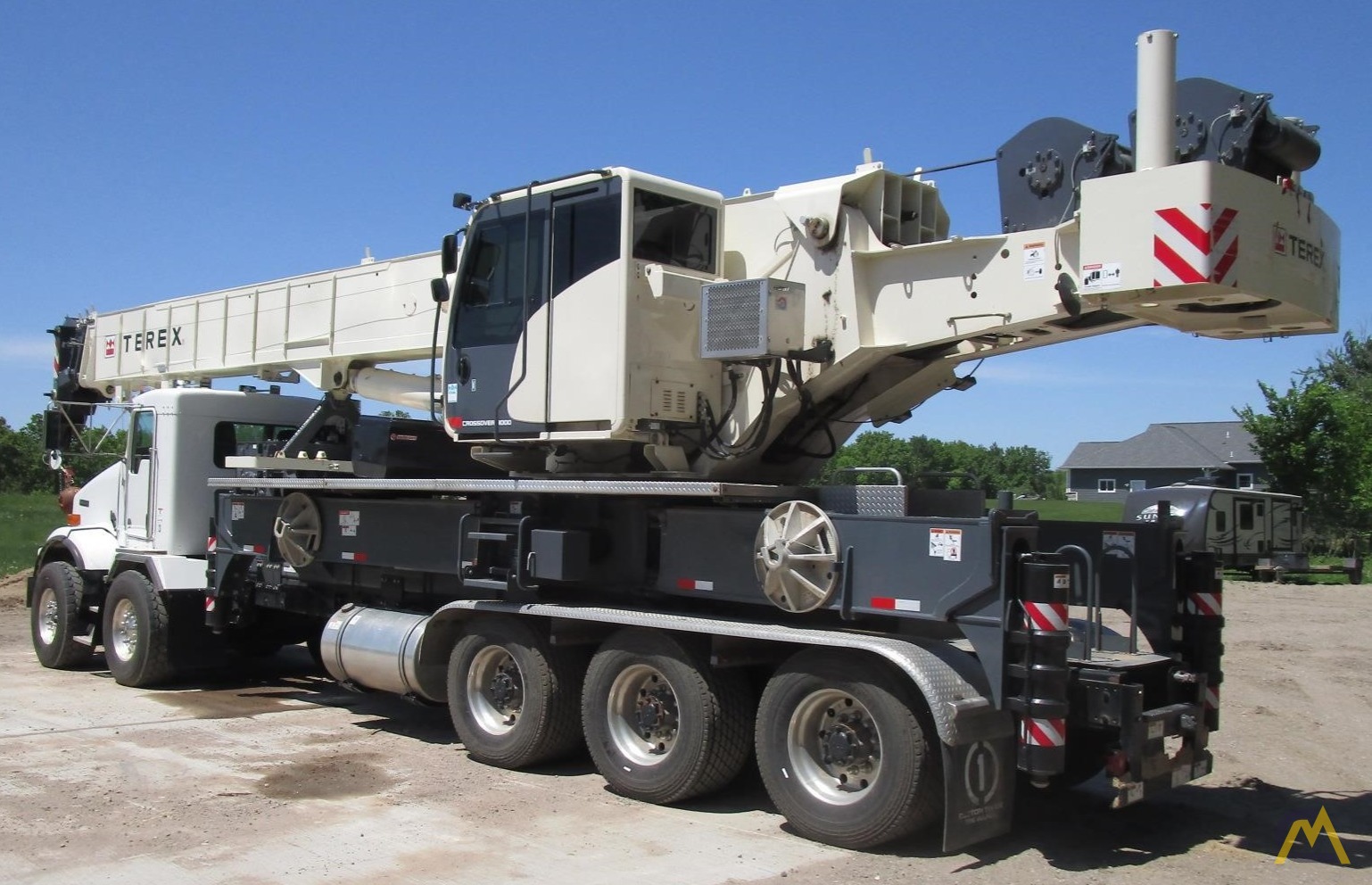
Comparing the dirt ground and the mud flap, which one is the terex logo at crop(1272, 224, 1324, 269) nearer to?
the mud flap

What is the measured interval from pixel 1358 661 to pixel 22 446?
57532 mm

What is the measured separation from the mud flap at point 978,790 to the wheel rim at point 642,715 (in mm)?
2122

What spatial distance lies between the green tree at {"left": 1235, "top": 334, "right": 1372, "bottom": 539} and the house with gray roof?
2803 cm

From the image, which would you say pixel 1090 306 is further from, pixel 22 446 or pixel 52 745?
pixel 22 446

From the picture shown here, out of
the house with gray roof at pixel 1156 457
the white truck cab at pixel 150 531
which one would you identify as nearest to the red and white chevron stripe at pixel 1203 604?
the white truck cab at pixel 150 531

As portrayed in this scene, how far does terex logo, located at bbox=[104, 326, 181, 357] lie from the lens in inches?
521

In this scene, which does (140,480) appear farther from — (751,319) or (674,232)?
(751,319)

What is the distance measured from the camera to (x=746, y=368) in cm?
823

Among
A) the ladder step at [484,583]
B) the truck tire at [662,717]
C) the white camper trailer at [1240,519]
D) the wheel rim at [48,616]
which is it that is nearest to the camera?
the truck tire at [662,717]

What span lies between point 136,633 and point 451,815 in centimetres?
633

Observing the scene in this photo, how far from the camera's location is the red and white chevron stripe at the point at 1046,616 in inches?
251

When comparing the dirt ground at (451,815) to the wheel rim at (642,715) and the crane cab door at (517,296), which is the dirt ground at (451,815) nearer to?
the wheel rim at (642,715)

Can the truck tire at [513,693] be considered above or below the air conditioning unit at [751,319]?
below

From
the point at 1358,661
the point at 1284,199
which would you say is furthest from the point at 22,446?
the point at 1284,199
